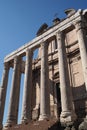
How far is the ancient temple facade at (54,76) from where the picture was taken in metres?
15.3

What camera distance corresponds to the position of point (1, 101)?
20344mm

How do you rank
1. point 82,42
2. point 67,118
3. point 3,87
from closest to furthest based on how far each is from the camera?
point 67,118
point 82,42
point 3,87

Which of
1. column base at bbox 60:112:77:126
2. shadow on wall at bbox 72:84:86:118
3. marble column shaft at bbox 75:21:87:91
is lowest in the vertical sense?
column base at bbox 60:112:77:126

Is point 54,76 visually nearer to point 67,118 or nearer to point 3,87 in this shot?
point 3,87

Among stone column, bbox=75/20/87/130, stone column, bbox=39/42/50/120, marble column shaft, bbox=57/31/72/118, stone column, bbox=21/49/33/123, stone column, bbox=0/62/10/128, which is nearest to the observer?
marble column shaft, bbox=57/31/72/118

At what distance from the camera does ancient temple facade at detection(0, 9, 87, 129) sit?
50.2 feet

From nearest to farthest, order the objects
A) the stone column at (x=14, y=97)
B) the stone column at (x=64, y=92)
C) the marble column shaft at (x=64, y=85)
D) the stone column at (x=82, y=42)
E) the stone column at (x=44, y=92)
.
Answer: the stone column at (x=64, y=92) → the marble column shaft at (x=64, y=85) → the stone column at (x=82, y=42) → the stone column at (x=44, y=92) → the stone column at (x=14, y=97)

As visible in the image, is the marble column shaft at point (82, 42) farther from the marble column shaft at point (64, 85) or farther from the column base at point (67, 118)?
the column base at point (67, 118)

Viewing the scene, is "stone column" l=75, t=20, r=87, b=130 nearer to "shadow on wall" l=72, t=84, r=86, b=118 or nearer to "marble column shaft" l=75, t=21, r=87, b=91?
"marble column shaft" l=75, t=21, r=87, b=91

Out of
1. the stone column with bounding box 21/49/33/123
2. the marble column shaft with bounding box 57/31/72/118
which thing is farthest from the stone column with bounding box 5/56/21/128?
the marble column shaft with bounding box 57/31/72/118

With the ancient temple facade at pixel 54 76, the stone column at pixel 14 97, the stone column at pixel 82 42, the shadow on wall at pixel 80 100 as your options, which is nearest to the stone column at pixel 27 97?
the ancient temple facade at pixel 54 76

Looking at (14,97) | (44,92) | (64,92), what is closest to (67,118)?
(64,92)

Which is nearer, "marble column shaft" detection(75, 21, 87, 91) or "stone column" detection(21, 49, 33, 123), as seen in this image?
"marble column shaft" detection(75, 21, 87, 91)

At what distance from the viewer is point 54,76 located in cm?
2239
